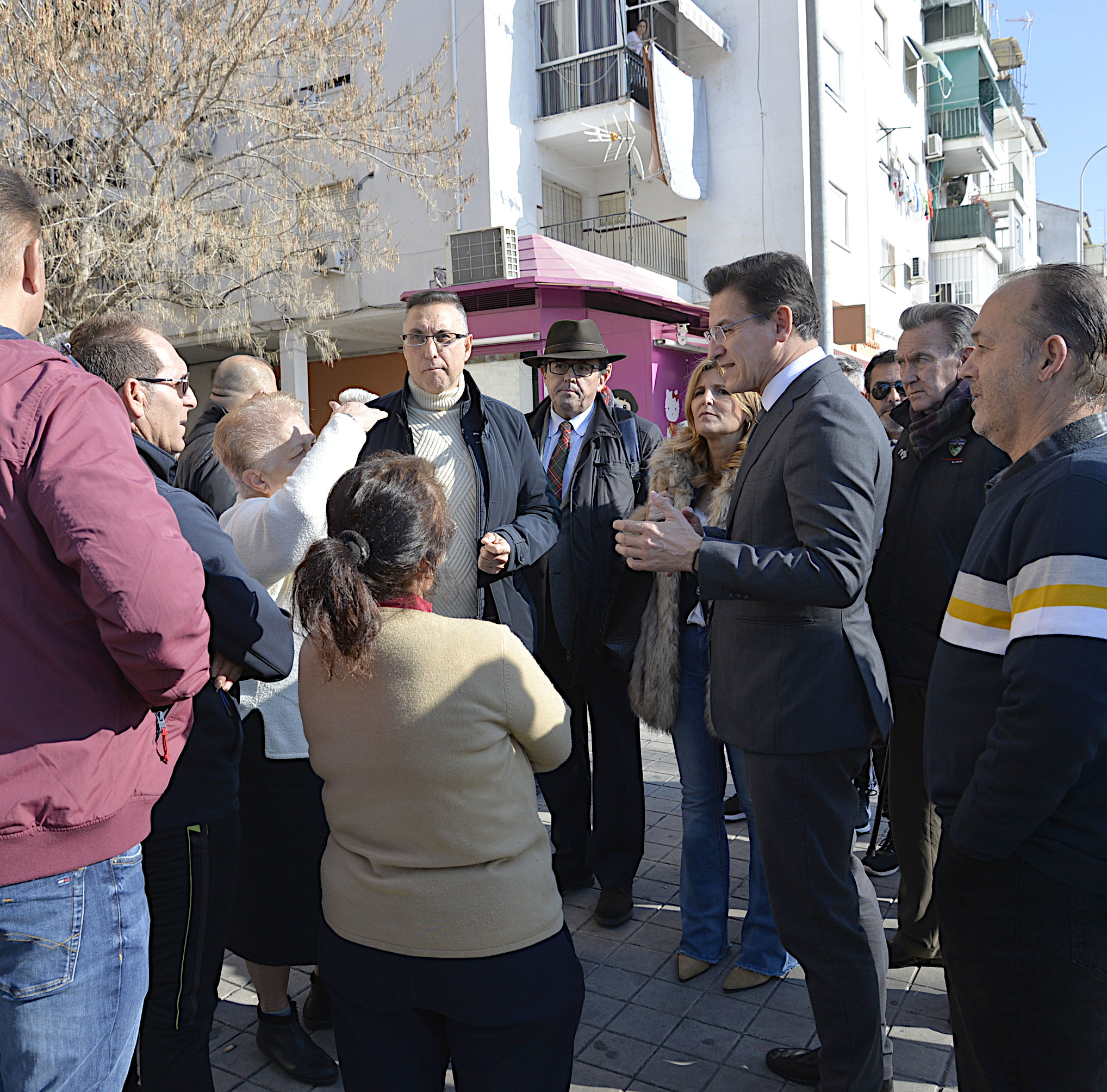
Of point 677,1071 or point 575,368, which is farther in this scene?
point 575,368

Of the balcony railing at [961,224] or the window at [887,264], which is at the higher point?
the balcony railing at [961,224]

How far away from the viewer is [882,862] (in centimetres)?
421

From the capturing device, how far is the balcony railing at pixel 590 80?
49.8 ft

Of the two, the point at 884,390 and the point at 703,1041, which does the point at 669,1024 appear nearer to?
the point at 703,1041

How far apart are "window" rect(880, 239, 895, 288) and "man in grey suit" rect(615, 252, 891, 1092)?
20767 millimetres

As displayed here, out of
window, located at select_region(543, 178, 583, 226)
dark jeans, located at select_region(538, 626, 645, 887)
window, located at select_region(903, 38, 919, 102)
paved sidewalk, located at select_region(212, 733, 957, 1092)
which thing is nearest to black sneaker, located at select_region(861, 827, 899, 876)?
paved sidewalk, located at select_region(212, 733, 957, 1092)

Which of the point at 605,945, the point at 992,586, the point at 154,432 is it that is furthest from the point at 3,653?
the point at 605,945

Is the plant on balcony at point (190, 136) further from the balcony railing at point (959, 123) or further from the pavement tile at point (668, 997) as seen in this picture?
the balcony railing at point (959, 123)

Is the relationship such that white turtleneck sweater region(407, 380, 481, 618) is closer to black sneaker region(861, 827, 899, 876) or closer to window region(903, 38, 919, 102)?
black sneaker region(861, 827, 899, 876)

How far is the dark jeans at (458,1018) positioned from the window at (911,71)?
2670 cm

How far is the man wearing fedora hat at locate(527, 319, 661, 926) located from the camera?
3.88m

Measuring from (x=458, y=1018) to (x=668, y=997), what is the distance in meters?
1.69

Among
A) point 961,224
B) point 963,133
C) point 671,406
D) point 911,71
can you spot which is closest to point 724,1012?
point 671,406

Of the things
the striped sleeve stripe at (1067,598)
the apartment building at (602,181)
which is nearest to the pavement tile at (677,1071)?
the striped sleeve stripe at (1067,598)
